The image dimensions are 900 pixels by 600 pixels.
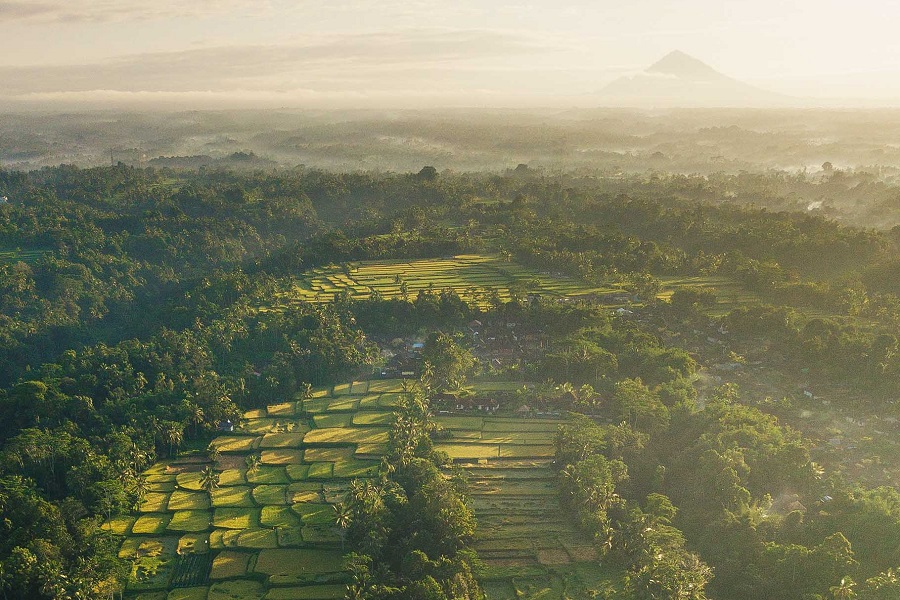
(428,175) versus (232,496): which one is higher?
(428,175)

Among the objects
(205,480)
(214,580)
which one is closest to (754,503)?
(214,580)

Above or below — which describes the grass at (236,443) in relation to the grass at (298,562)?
A: above

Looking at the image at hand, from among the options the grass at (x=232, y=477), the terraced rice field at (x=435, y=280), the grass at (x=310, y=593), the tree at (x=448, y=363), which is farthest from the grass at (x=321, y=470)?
the terraced rice field at (x=435, y=280)

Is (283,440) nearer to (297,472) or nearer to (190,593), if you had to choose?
(297,472)

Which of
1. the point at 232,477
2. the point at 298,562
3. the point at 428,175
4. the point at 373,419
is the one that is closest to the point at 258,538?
the point at 298,562

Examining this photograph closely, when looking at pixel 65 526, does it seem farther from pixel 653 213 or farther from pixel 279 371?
pixel 653 213

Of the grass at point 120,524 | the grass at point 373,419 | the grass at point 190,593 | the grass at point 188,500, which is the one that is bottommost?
the grass at point 190,593

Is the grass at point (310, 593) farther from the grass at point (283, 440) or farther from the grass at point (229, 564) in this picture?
the grass at point (283, 440)

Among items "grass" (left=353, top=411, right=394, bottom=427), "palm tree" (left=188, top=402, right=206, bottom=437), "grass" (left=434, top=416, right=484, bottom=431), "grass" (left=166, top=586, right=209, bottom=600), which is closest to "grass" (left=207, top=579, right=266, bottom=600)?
"grass" (left=166, top=586, right=209, bottom=600)
